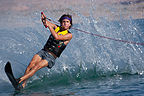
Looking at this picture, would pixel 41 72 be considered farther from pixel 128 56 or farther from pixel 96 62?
pixel 128 56

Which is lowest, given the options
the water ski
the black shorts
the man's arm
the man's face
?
the water ski

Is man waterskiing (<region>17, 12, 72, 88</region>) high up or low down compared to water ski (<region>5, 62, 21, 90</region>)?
up

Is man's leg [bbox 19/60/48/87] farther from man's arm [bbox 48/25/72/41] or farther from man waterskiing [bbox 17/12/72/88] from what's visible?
man's arm [bbox 48/25/72/41]

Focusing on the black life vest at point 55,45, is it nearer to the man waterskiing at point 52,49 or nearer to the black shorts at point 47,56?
the man waterskiing at point 52,49

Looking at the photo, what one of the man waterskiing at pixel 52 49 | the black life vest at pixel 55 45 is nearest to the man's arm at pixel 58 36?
the man waterskiing at pixel 52 49

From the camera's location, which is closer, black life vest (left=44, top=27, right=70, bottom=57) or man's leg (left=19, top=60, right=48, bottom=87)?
man's leg (left=19, top=60, right=48, bottom=87)

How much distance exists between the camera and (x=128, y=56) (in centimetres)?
903

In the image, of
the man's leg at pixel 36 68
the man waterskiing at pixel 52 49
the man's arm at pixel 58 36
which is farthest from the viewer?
the man waterskiing at pixel 52 49

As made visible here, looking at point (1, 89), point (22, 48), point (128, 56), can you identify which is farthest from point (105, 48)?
point (1, 89)

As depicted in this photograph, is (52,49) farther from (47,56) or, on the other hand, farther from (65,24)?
(65,24)

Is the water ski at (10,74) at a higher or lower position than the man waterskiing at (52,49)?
lower

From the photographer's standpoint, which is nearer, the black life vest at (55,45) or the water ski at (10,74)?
the water ski at (10,74)

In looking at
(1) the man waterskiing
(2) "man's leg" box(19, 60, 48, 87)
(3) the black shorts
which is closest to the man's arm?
(1) the man waterskiing

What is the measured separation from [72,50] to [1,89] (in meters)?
3.99
